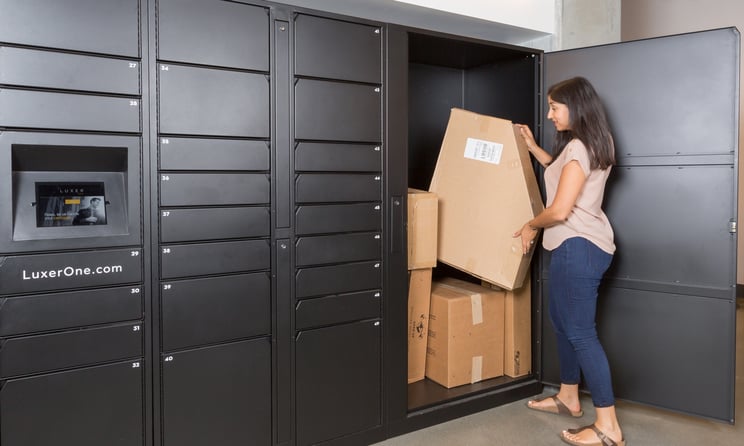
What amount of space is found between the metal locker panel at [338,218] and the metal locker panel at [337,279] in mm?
160

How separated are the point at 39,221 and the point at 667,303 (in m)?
2.61

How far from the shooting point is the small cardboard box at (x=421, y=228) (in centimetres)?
256

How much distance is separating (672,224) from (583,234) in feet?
1.59

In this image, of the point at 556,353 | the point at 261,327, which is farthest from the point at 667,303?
the point at 261,327

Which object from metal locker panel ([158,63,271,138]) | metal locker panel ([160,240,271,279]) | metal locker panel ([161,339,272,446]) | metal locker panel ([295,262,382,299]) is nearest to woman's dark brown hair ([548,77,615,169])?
metal locker panel ([295,262,382,299])

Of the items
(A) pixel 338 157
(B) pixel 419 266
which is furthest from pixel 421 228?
(A) pixel 338 157

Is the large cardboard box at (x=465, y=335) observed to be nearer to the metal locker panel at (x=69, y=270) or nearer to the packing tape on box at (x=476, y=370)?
the packing tape on box at (x=476, y=370)

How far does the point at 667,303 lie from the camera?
248cm

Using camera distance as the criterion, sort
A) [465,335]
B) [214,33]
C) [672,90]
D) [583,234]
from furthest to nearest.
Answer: [465,335] → [672,90] → [583,234] → [214,33]

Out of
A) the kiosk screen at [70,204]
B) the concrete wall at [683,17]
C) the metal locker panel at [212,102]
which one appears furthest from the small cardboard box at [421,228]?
the concrete wall at [683,17]

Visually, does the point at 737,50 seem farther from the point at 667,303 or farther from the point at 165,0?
the point at 165,0

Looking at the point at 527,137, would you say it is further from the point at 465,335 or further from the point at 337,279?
the point at 337,279

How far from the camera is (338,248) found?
2.26 m

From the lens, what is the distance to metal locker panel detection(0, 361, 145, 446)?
169 cm
